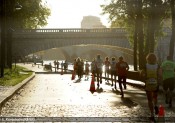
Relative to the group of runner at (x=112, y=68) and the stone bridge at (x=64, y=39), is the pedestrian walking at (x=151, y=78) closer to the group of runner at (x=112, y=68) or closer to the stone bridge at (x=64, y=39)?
the group of runner at (x=112, y=68)

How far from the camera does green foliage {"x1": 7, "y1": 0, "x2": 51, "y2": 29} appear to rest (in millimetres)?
55750

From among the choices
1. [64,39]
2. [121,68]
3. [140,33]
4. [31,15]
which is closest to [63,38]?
[64,39]

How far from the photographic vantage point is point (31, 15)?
5912 cm

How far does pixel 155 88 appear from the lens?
37.5 feet

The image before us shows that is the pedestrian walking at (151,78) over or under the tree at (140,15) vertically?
under

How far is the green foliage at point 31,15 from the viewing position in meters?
55.8

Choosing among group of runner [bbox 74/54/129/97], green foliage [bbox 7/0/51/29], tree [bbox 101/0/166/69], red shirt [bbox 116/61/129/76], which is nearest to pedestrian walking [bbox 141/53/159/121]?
group of runner [bbox 74/54/129/97]

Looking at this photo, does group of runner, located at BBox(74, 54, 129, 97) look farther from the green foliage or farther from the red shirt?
the green foliage

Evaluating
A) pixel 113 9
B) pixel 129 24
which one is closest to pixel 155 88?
pixel 113 9

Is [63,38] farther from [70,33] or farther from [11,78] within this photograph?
[11,78]

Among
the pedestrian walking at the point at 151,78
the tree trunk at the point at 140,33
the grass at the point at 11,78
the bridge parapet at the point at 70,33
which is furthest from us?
the bridge parapet at the point at 70,33

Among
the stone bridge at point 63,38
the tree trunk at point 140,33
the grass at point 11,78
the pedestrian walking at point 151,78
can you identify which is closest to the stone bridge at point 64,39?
the stone bridge at point 63,38

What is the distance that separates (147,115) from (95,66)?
540 inches

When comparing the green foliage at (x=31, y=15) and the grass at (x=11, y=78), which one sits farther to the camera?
the green foliage at (x=31, y=15)
